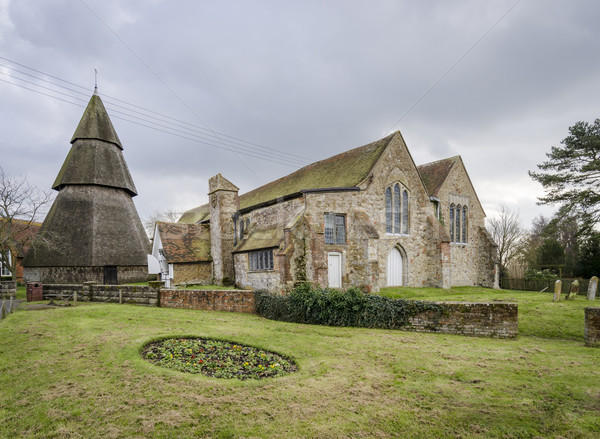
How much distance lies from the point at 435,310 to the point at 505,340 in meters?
2.31

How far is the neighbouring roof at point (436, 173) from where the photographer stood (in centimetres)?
2848

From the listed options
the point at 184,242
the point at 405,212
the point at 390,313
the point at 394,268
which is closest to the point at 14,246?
the point at 184,242

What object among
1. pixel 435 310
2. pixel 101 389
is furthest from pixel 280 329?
pixel 101 389

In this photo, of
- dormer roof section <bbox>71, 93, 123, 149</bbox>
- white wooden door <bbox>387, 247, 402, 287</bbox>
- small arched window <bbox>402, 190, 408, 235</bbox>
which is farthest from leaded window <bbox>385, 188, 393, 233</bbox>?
dormer roof section <bbox>71, 93, 123, 149</bbox>

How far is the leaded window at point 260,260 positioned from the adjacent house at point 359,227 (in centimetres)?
7

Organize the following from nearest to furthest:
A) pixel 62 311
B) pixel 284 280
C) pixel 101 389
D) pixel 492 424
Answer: pixel 492 424 → pixel 101 389 → pixel 62 311 → pixel 284 280

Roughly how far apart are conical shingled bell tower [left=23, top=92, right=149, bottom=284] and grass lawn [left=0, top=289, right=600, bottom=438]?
2166cm

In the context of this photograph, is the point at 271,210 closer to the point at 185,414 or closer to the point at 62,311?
the point at 62,311

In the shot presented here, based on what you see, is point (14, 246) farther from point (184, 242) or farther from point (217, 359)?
point (217, 359)

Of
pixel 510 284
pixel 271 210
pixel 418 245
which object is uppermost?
pixel 271 210

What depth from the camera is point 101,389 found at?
21.4 ft

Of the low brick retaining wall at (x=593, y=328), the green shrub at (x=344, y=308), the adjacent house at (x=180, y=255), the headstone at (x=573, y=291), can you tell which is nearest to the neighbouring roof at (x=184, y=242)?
the adjacent house at (x=180, y=255)

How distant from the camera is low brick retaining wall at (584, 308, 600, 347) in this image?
403 inches

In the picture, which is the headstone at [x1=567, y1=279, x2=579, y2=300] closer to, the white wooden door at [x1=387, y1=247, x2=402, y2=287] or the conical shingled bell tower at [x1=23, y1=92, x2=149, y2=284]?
the white wooden door at [x1=387, y1=247, x2=402, y2=287]
